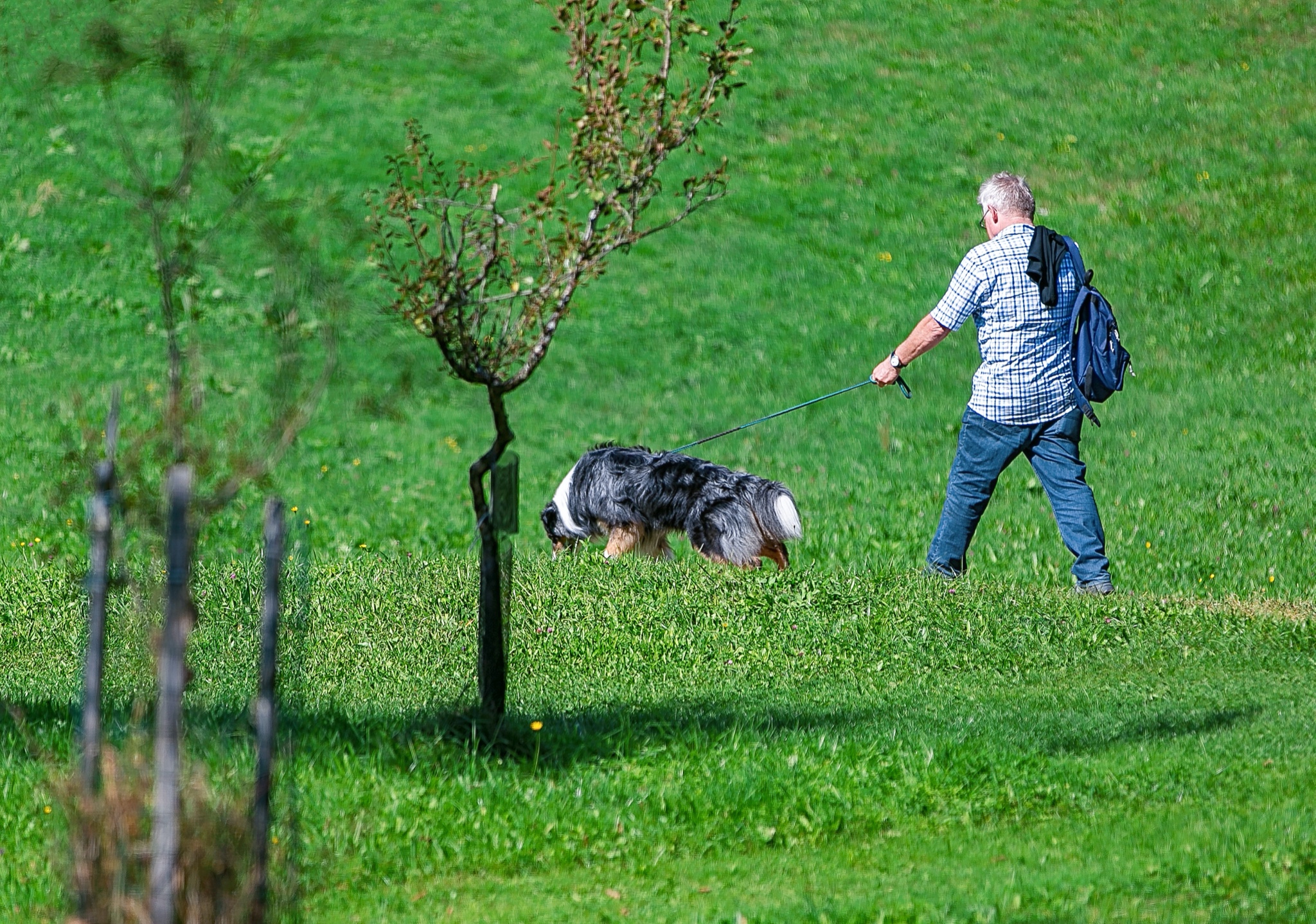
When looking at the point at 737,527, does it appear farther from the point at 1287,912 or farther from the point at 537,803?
the point at 1287,912

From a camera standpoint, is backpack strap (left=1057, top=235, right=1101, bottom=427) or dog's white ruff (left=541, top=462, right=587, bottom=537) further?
dog's white ruff (left=541, top=462, right=587, bottom=537)

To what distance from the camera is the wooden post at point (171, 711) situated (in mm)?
2779

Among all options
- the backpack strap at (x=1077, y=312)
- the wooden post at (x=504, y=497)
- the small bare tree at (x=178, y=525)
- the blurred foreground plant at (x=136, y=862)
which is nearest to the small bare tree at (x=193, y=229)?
the small bare tree at (x=178, y=525)

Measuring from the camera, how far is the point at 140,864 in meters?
3.23

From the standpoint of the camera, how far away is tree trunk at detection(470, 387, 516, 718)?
222 inches

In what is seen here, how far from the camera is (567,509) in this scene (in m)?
9.97

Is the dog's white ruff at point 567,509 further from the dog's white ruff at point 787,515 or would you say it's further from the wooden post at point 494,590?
the wooden post at point 494,590

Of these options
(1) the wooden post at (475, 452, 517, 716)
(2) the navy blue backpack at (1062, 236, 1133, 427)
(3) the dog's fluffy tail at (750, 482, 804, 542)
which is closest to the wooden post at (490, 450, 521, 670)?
(1) the wooden post at (475, 452, 517, 716)

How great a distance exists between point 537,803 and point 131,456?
6.79ft

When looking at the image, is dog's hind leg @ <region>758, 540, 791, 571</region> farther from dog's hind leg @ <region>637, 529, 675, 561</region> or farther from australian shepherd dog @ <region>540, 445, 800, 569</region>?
dog's hind leg @ <region>637, 529, 675, 561</region>

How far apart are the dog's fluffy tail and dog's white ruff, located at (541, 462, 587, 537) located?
127 centimetres

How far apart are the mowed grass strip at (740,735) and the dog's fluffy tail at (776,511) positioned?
41cm

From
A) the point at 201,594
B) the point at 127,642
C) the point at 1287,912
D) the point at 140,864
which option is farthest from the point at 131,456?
the point at 201,594

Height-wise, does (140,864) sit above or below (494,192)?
below
